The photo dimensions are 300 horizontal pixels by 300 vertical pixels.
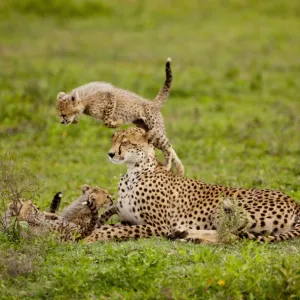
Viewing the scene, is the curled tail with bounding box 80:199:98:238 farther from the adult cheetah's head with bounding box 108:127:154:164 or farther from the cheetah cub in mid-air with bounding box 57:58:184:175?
the cheetah cub in mid-air with bounding box 57:58:184:175

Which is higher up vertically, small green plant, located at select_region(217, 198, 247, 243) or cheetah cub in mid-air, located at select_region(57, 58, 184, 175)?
cheetah cub in mid-air, located at select_region(57, 58, 184, 175)

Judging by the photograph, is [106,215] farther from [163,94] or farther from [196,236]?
[163,94]

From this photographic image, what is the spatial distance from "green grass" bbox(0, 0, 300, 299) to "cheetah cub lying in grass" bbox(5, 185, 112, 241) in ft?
1.26

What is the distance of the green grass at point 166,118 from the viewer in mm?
6363

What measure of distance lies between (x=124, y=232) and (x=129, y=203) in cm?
38

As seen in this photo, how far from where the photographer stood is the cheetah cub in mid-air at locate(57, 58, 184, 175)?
9.86 m

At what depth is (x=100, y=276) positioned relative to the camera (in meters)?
6.39

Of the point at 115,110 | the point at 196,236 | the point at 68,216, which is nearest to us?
the point at 196,236

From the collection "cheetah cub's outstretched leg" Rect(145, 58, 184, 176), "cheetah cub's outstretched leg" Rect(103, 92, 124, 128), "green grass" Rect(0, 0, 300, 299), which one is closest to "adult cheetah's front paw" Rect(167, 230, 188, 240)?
"green grass" Rect(0, 0, 300, 299)

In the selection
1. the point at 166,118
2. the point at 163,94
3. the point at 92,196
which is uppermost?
the point at 163,94

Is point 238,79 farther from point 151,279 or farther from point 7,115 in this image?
point 151,279

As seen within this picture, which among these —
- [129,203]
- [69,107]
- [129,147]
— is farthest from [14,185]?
[69,107]

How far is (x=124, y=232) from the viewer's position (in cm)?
786

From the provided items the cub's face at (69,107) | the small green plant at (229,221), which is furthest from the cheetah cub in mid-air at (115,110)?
the small green plant at (229,221)
